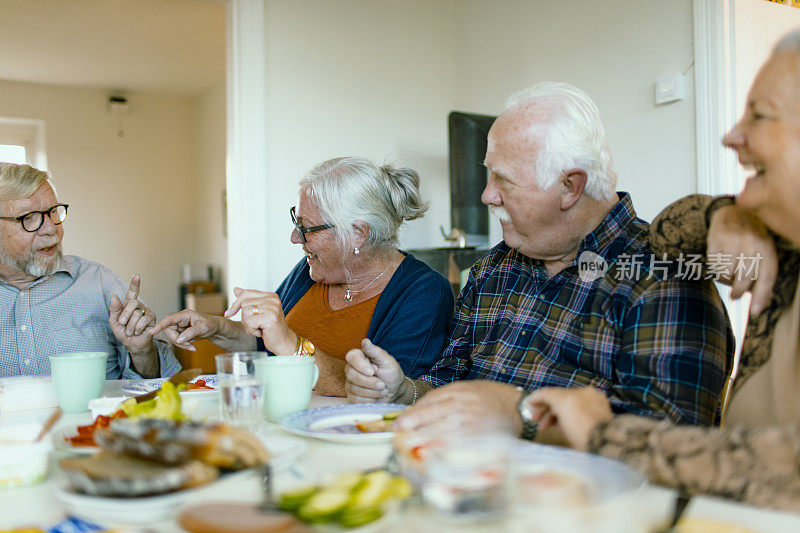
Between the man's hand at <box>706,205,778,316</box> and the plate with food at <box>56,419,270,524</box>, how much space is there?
772mm

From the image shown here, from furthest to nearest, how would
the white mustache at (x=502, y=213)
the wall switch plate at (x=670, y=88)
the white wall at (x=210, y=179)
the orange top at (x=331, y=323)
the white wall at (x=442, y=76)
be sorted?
the white wall at (x=210, y=179), the white wall at (x=442, y=76), the wall switch plate at (x=670, y=88), the orange top at (x=331, y=323), the white mustache at (x=502, y=213)

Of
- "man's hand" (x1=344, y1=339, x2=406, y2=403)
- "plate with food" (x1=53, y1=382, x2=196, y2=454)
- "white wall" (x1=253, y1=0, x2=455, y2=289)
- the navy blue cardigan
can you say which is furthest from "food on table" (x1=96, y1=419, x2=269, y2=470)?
"white wall" (x1=253, y1=0, x2=455, y2=289)

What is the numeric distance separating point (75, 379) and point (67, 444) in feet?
1.17

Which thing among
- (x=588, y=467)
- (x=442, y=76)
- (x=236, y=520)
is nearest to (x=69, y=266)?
(x=236, y=520)

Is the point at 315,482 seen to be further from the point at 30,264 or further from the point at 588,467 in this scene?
the point at 30,264

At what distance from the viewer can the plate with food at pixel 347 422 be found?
3.20ft

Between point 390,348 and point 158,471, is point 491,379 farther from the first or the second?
point 158,471

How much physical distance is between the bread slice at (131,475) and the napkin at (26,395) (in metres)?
0.73

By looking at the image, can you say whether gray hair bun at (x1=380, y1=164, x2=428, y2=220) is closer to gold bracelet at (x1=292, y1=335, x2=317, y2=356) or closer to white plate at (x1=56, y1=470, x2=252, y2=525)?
gold bracelet at (x1=292, y1=335, x2=317, y2=356)

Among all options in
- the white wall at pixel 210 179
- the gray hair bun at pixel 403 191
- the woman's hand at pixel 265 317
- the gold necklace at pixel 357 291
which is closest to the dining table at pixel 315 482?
the woman's hand at pixel 265 317

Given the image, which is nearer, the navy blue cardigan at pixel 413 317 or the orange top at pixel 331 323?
the navy blue cardigan at pixel 413 317

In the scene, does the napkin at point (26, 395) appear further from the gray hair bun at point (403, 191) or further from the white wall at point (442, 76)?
the white wall at point (442, 76)

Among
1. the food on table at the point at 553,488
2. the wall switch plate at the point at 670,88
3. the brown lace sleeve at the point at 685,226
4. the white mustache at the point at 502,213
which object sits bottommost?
the food on table at the point at 553,488

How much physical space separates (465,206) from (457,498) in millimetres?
2782
